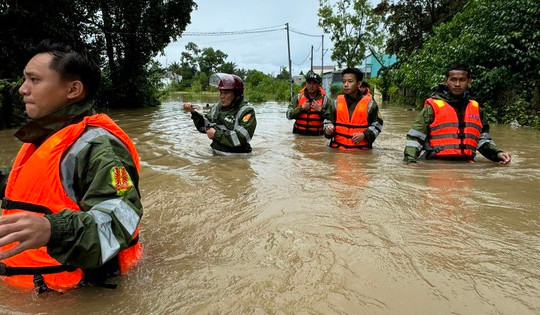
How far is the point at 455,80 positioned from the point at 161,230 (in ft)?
13.0

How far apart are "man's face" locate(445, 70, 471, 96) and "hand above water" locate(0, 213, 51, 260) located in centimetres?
480

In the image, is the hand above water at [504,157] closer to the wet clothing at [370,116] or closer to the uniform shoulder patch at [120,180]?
the wet clothing at [370,116]

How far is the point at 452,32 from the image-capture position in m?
13.8

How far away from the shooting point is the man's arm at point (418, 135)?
518cm

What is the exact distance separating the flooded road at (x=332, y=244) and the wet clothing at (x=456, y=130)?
0.27 metres

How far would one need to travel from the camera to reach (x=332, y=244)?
262 centimetres

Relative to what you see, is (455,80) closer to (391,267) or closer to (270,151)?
(270,151)

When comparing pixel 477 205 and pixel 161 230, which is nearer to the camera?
pixel 161 230

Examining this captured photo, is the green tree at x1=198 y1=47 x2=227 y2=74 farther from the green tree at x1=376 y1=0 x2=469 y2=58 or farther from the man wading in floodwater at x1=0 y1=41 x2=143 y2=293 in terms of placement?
the man wading in floodwater at x1=0 y1=41 x2=143 y2=293

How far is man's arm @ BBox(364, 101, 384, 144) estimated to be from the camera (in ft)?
20.9

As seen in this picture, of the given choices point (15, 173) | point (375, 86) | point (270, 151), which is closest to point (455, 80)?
point (270, 151)

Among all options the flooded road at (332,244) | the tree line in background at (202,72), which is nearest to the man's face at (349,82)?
the flooded road at (332,244)

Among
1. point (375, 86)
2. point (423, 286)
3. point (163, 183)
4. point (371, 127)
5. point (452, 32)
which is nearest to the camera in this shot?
point (423, 286)

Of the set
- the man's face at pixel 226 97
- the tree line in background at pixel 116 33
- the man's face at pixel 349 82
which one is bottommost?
the man's face at pixel 226 97
